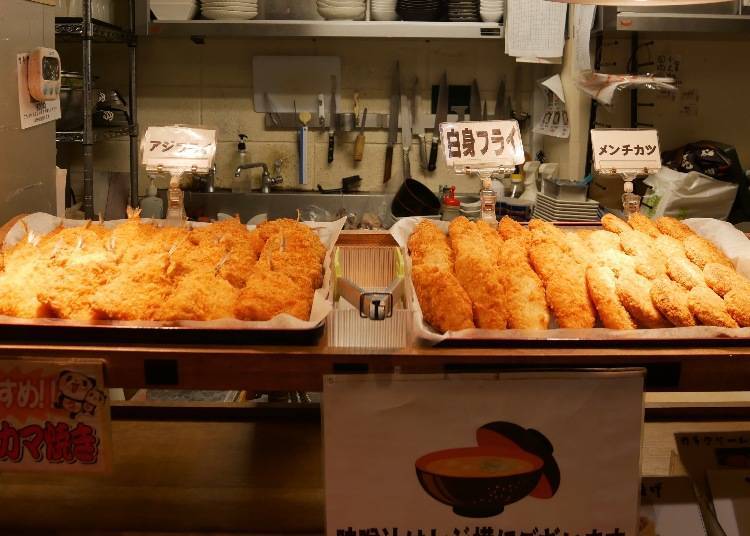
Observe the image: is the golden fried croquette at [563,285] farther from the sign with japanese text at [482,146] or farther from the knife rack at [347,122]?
the knife rack at [347,122]

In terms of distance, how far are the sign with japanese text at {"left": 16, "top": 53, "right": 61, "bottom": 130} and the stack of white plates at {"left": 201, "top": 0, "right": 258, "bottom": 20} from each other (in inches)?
97.2

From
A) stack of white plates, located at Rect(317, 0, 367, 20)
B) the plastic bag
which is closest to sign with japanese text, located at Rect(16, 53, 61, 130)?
stack of white plates, located at Rect(317, 0, 367, 20)

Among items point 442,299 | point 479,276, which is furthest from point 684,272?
point 442,299

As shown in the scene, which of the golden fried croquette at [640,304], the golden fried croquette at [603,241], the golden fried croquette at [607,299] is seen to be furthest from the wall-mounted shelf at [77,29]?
the golden fried croquette at [640,304]

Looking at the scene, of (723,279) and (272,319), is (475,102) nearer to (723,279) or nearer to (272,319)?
(723,279)

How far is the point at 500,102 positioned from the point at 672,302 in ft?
13.1

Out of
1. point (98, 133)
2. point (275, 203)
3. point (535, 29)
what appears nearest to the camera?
point (98, 133)

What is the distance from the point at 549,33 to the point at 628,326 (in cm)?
355

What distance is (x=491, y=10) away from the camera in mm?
4957

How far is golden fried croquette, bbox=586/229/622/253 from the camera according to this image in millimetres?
2266

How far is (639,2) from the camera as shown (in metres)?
2.14

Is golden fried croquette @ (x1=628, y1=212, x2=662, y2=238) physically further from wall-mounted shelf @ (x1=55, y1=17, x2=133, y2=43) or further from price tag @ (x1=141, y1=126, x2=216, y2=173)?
wall-mounted shelf @ (x1=55, y1=17, x2=133, y2=43)

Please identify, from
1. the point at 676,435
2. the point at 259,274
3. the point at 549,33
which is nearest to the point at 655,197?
the point at 549,33

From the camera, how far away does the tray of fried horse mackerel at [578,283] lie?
5.73 feet
